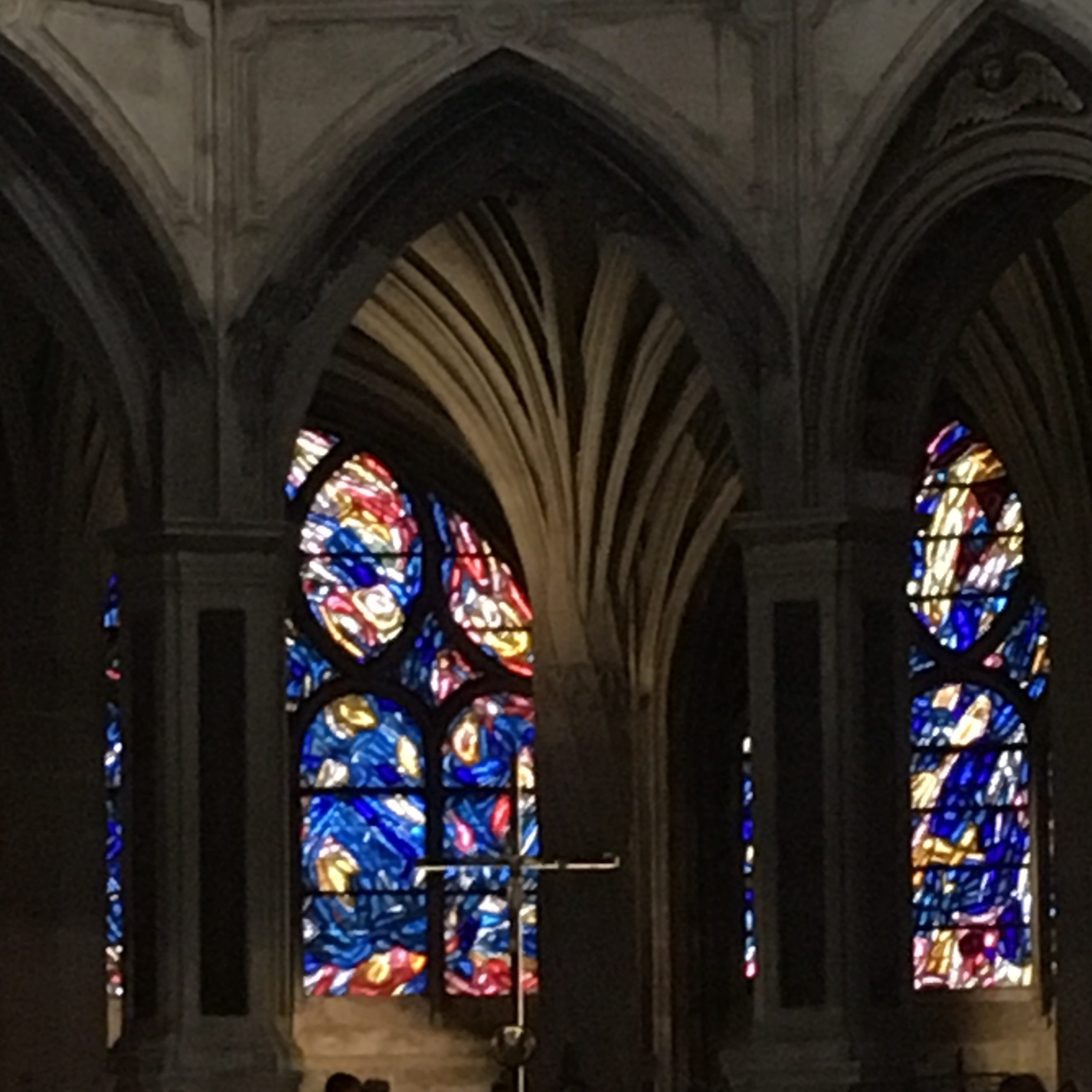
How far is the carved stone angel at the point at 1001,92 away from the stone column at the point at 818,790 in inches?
63.8

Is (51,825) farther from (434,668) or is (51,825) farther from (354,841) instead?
(434,668)

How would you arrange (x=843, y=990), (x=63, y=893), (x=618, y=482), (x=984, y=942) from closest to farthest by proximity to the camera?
(x=843, y=990)
(x=63, y=893)
(x=618, y=482)
(x=984, y=942)

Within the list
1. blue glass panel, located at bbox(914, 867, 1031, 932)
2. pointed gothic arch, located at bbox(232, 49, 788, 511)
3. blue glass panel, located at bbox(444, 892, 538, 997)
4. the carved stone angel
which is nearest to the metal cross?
pointed gothic arch, located at bbox(232, 49, 788, 511)

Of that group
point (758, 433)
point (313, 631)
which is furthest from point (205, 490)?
point (313, 631)

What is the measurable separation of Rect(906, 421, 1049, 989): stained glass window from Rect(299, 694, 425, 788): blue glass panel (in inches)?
121

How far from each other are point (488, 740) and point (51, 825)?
533cm

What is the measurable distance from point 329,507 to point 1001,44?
9723 mm

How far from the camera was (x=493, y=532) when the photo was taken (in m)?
24.7

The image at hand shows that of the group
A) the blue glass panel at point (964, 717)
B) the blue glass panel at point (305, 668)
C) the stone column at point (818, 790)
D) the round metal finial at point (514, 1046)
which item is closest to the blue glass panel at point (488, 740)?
the blue glass panel at point (305, 668)

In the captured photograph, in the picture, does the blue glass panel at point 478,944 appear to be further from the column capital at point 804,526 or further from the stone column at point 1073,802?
the column capital at point 804,526

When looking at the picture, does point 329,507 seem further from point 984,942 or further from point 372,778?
point 984,942

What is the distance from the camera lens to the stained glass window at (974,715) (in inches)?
930

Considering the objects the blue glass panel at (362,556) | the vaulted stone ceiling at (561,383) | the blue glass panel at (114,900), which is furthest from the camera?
the blue glass panel at (362,556)

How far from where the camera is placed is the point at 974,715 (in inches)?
933
